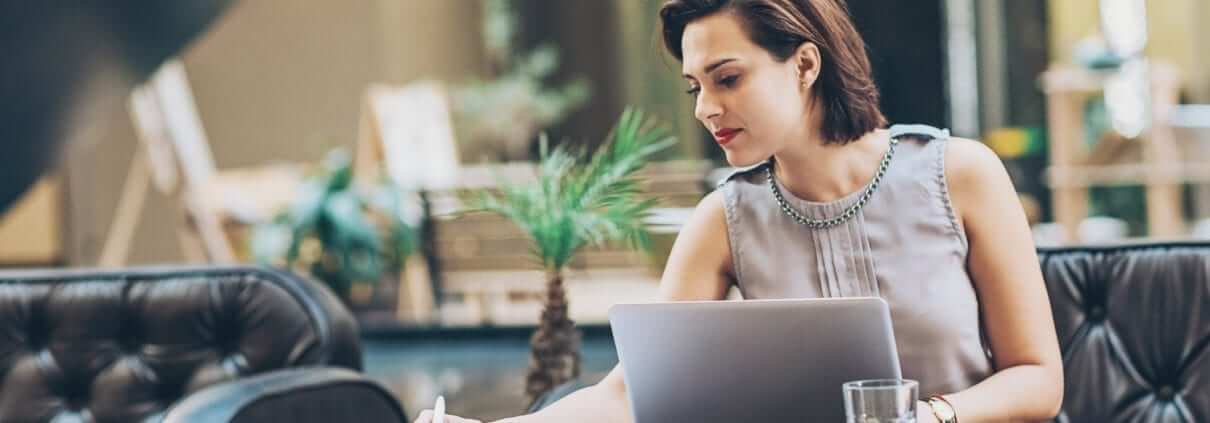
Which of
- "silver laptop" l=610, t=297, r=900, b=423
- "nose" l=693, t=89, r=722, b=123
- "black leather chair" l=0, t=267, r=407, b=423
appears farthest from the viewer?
"black leather chair" l=0, t=267, r=407, b=423

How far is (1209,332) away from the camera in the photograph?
234cm

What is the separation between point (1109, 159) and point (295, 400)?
497cm

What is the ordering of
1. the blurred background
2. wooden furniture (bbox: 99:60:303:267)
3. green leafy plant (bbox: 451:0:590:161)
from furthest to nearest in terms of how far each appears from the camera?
green leafy plant (bbox: 451:0:590:161), wooden furniture (bbox: 99:60:303:267), the blurred background

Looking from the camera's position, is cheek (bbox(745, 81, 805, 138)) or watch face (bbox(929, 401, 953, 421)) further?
cheek (bbox(745, 81, 805, 138))

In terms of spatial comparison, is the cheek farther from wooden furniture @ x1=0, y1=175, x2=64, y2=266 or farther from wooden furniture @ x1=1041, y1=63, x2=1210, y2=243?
wooden furniture @ x1=0, y1=175, x2=64, y2=266

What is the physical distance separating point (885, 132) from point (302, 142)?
6.81m

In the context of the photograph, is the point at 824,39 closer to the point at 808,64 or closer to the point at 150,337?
the point at 808,64

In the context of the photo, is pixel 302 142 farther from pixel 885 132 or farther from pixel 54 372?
pixel 885 132

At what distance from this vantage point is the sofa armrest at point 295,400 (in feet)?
7.43

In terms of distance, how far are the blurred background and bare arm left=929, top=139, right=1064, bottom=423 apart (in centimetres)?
350

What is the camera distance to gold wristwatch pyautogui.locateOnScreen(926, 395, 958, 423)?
1.64 metres

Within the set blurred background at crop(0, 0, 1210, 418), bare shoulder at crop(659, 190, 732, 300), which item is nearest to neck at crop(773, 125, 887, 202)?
bare shoulder at crop(659, 190, 732, 300)

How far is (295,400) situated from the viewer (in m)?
2.37

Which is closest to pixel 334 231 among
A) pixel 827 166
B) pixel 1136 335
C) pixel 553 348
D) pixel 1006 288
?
pixel 553 348
